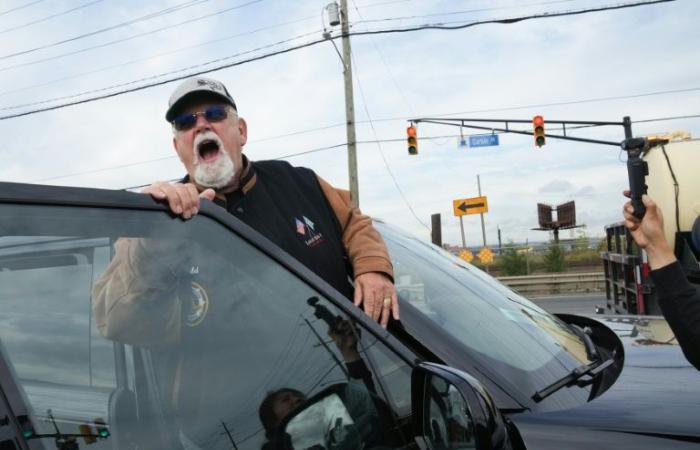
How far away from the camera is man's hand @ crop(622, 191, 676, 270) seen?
2.09 meters

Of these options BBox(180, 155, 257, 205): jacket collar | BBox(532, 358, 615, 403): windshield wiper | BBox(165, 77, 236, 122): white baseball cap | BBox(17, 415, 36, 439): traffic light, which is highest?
BBox(165, 77, 236, 122): white baseball cap

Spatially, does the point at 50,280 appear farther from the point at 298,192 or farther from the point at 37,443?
the point at 298,192

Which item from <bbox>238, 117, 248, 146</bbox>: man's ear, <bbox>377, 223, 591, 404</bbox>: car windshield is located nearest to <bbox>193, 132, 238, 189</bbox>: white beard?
<bbox>238, 117, 248, 146</bbox>: man's ear

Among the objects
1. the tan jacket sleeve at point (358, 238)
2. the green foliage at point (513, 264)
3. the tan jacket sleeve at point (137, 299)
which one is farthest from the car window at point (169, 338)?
the green foliage at point (513, 264)

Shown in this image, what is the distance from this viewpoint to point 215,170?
219 cm

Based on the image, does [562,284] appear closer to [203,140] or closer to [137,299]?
[203,140]

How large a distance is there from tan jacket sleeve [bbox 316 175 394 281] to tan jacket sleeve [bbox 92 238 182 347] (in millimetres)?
888

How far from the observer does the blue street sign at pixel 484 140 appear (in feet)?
63.2

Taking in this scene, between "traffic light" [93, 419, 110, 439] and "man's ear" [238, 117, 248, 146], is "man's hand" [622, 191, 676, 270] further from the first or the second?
"traffic light" [93, 419, 110, 439]

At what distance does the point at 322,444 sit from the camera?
1259 millimetres

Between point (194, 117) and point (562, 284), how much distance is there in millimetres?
19746

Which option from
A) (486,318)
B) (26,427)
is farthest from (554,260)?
(26,427)

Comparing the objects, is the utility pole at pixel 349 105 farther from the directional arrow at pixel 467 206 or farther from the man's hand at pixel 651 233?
the man's hand at pixel 651 233

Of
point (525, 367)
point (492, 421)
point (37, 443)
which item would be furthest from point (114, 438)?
point (525, 367)
